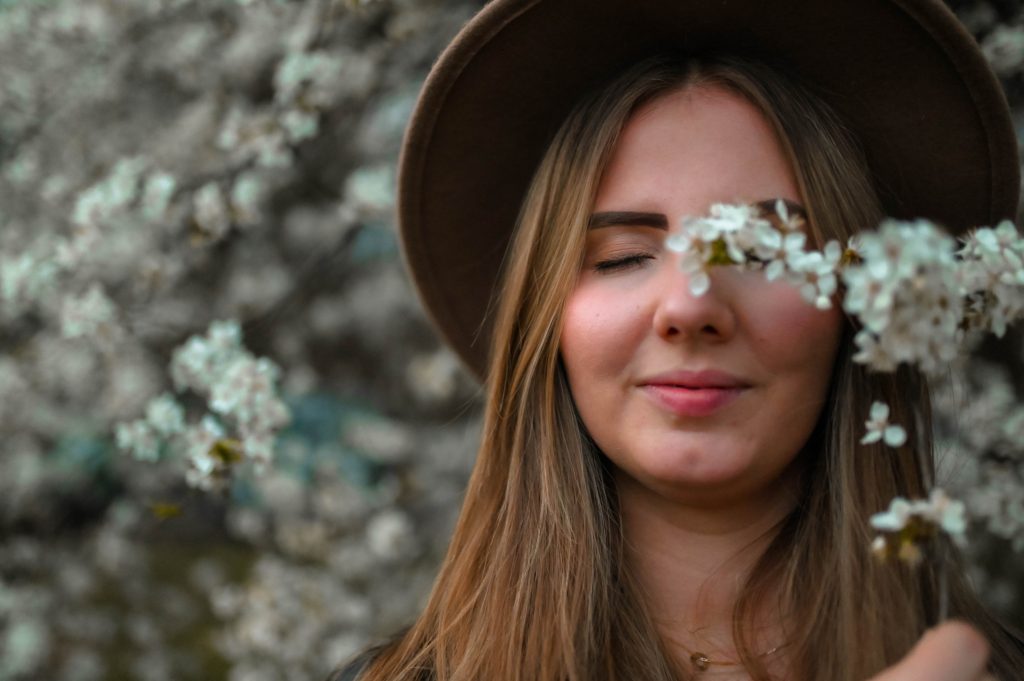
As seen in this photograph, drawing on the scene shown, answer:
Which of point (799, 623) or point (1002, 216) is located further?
point (1002, 216)

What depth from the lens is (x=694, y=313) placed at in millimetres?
1267

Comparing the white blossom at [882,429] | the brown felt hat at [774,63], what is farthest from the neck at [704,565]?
the brown felt hat at [774,63]

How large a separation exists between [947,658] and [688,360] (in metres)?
0.45

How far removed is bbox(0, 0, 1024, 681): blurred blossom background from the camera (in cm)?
238

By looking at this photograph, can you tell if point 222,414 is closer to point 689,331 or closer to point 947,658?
point 689,331

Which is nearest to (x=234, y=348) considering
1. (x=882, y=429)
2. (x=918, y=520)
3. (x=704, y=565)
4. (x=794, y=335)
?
(x=704, y=565)

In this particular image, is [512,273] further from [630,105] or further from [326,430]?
[326,430]

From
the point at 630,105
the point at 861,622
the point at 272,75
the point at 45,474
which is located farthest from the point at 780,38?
the point at 45,474

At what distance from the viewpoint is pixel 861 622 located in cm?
129

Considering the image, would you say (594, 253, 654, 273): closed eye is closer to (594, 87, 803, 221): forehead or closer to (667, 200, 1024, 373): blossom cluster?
(594, 87, 803, 221): forehead

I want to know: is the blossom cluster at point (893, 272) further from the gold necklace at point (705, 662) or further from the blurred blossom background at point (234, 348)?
the blurred blossom background at point (234, 348)

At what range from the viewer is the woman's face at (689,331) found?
1.30 m

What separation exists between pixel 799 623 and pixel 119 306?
2.14 meters

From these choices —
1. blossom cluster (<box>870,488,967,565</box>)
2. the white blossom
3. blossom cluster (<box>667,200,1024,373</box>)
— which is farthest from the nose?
blossom cluster (<box>870,488,967,565</box>)
